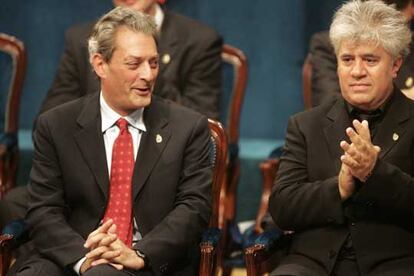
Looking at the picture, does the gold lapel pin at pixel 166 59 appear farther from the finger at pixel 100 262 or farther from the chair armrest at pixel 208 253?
the finger at pixel 100 262

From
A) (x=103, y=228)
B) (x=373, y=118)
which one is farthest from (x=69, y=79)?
(x=373, y=118)

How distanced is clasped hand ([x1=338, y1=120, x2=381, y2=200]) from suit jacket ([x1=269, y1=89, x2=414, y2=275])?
39mm

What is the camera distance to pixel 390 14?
354cm

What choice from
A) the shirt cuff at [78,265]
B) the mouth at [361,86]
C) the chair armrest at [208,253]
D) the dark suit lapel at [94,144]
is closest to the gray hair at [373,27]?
the mouth at [361,86]

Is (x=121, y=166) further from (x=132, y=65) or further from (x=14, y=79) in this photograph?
(x=14, y=79)

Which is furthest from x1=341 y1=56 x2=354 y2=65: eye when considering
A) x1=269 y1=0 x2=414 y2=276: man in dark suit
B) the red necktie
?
the red necktie

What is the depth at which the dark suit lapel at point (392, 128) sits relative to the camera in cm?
358

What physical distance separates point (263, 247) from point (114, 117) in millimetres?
714

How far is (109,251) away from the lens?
11.4ft

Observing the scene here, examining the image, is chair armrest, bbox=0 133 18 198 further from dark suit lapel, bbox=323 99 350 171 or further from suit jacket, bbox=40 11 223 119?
dark suit lapel, bbox=323 99 350 171

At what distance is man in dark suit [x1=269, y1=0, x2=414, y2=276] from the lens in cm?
350

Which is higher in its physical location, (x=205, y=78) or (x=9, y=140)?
(x=205, y=78)

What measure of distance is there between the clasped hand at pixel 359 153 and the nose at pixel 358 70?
0.74ft

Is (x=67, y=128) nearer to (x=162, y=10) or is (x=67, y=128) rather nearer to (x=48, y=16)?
(x=162, y=10)
